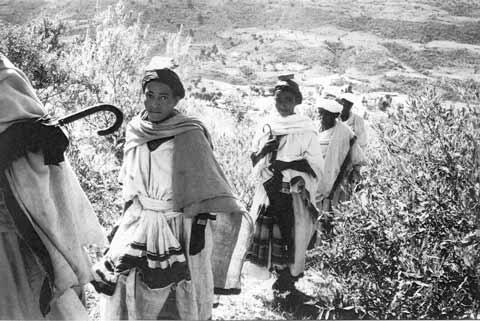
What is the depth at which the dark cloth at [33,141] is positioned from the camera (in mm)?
1685

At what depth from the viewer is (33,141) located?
5.69 ft

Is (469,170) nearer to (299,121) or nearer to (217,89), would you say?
(299,121)

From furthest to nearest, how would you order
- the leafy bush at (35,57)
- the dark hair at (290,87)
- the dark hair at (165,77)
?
the leafy bush at (35,57), the dark hair at (290,87), the dark hair at (165,77)

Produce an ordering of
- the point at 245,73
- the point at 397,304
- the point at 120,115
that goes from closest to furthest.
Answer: the point at 120,115
the point at 397,304
the point at 245,73

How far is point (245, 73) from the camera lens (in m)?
8.51

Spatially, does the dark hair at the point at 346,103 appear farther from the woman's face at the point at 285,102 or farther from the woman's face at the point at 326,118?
the woman's face at the point at 285,102

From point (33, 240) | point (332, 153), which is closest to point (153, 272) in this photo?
point (33, 240)

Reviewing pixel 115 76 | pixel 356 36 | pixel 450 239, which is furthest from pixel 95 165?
pixel 356 36

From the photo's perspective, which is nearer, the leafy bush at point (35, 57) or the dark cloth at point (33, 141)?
the dark cloth at point (33, 141)

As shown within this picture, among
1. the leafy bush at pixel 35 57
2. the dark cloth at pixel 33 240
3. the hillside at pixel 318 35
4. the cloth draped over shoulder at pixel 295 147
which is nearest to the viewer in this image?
the dark cloth at pixel 33 240

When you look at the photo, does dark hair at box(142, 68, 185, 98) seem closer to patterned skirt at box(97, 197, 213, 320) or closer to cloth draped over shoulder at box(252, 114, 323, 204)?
patterned skirt at box(97, 197, 213, 320)

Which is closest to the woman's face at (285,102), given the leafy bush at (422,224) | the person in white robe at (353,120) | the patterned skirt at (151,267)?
the leafy bush at (422,224)

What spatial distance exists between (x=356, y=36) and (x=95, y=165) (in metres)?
4.54

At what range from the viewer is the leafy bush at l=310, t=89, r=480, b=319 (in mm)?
2578
